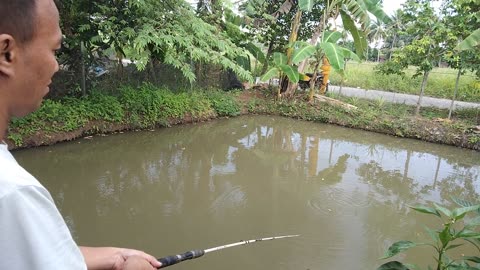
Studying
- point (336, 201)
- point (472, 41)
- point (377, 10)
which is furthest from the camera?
point (377, 10)

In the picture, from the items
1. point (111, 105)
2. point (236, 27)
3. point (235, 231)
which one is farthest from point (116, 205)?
point (236, 27)

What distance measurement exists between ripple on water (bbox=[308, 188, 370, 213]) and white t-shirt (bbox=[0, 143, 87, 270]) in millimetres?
3900

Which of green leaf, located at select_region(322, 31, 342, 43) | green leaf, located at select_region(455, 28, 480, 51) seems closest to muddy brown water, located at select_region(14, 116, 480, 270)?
green leaf, located at select_region(455, 28, 480, 51)

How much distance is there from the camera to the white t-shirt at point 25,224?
47 cm

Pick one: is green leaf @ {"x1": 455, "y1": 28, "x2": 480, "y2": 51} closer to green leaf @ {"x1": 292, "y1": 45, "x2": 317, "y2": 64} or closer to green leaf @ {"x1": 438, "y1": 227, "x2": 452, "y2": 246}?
green leaf @ {"x1": 292, "y1": 45, "x2": 317, "y2": 64}

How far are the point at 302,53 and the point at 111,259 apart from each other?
7.53 metres

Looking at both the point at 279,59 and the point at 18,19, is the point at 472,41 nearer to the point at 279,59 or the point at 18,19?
the point at 279,59

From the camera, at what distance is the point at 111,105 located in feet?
21.1

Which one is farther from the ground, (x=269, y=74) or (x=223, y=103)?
(x=269, y=74)

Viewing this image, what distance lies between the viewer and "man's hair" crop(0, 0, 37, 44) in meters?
0.53

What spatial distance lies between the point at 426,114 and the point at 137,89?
7.03 m

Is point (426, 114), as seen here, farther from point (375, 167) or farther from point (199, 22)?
point (199, 22)

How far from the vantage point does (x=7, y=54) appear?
0.54 metres

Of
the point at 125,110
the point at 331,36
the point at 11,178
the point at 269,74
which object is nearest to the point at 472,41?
the point at 331,36
